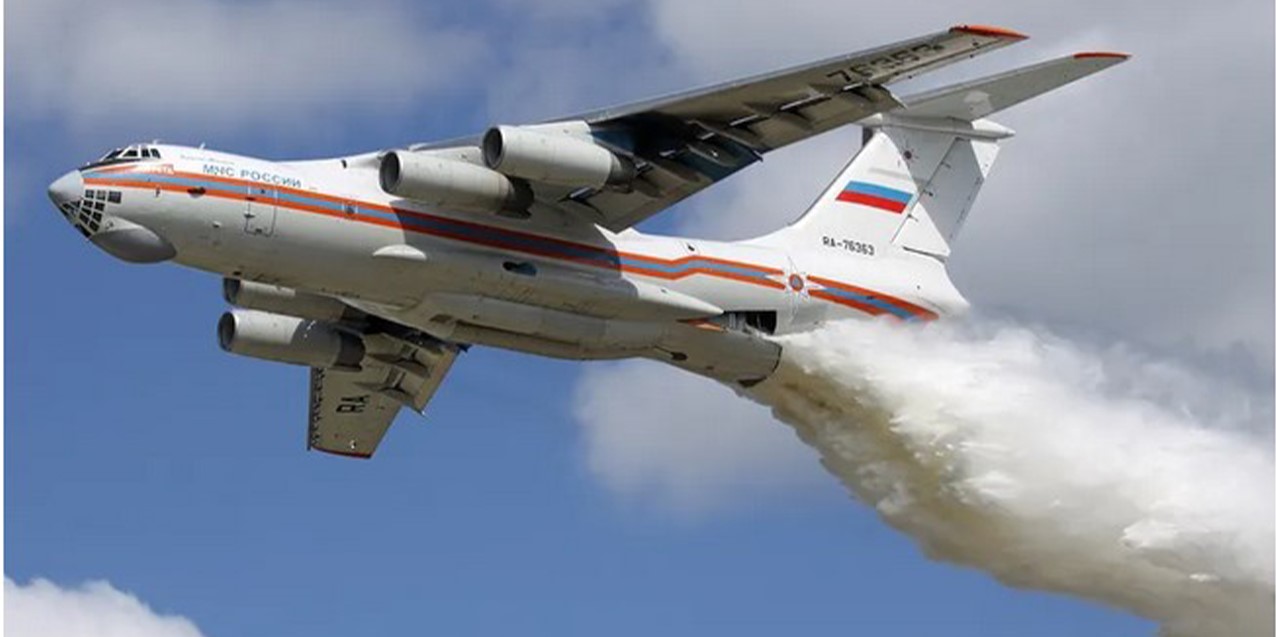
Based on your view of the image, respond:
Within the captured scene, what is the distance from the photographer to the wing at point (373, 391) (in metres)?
24.7

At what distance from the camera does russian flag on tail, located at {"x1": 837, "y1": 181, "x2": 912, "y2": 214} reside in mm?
24172

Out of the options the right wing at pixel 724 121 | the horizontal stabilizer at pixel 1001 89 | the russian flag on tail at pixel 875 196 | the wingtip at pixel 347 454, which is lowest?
the wingtip at pixel 347 454

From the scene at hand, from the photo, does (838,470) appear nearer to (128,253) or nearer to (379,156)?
(379,156)

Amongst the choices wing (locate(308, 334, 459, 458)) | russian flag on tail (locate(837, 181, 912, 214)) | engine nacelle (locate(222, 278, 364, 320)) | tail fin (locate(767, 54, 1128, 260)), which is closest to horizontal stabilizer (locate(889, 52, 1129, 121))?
tail fin (locate(767, 54, 1128, 260))

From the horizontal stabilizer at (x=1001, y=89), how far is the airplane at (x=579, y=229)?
0.02 meters

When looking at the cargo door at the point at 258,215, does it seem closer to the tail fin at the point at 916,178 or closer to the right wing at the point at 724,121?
the right wing at the point at 724,121

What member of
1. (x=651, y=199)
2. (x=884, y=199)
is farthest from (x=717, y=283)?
(x=884, y=199)

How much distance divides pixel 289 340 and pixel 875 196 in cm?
522

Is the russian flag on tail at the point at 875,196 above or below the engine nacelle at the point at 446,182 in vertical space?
above

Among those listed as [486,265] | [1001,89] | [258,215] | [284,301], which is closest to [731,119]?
[486,265]

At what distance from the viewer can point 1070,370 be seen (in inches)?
906

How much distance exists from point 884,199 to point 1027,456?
294 cm

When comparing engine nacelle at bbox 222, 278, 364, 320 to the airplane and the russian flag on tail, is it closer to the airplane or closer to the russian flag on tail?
the airplane

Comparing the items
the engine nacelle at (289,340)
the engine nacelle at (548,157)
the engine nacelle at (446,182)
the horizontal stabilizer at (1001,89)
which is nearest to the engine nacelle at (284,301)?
the engine nacelle at (289,340)
